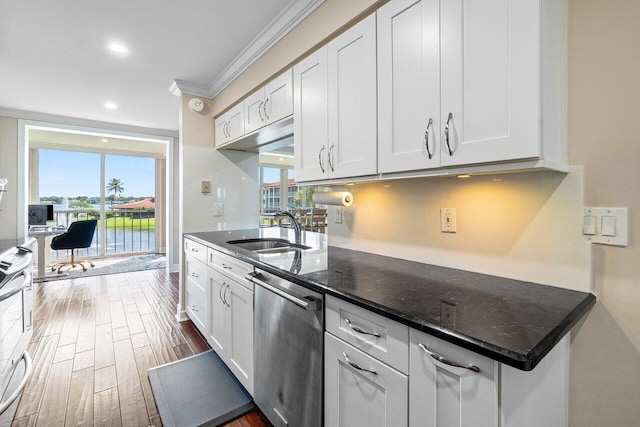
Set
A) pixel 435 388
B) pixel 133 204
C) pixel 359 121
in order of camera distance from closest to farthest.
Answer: pixel 435 388
pixel 359 121
pixel 133 204

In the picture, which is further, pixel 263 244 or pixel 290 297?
→ pixel 263 244

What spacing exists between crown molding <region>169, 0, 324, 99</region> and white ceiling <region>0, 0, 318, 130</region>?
0.05 ft

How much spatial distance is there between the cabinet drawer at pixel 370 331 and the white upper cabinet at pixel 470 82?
62cm

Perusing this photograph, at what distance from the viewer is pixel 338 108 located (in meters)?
1.63

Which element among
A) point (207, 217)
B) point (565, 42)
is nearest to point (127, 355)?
point (207, 217)

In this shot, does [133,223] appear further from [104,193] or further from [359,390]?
[359,390]

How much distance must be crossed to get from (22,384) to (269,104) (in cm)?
254

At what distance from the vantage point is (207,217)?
3.31 m

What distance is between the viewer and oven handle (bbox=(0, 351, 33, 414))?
1717 millimetres

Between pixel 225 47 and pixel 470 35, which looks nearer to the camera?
pixel 470 35

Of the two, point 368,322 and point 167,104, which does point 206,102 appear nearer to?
point 167,104

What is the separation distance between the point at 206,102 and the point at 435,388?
3400 mm

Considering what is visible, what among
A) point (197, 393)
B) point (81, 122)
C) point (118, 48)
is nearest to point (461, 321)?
point (197, 393)

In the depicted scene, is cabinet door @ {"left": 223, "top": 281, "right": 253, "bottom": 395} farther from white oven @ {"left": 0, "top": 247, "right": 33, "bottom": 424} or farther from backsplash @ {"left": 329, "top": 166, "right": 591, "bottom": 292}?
white oven @ {"left": 0, "top": 247, "right": 33, "bottom": 424}
